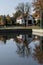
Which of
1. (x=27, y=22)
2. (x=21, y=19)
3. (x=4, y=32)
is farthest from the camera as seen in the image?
(x=21, y=19)

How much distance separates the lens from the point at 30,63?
30.9 feet

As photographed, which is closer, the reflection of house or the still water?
the still water

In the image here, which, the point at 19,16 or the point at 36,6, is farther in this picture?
the point at 19,16

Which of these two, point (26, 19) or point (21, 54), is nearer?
point (21, 54)

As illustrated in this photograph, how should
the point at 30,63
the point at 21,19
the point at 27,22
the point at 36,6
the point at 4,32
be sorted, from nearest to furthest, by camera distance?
the point at 30,63
the point at 4,32
the point at 36,6
the point at 27,22
the point at 21,19

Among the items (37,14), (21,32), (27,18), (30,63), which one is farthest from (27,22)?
(30,63)

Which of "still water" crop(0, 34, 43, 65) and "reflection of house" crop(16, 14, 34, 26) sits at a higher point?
"still water" crop(0, 34, 43, 65)

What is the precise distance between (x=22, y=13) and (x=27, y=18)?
2784mm

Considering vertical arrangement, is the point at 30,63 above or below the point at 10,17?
above

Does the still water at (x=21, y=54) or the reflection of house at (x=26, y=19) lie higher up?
the still water at (x=21, y=54)

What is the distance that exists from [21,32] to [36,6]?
16.7 m

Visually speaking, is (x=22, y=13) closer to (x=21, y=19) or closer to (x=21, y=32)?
(x=21, y=19)

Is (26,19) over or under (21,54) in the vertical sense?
under

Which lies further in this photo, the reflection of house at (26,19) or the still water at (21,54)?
the reflection of house at (26,19)
